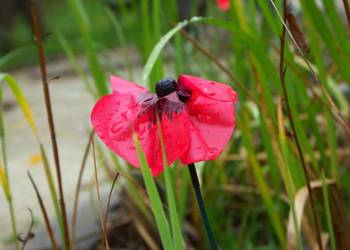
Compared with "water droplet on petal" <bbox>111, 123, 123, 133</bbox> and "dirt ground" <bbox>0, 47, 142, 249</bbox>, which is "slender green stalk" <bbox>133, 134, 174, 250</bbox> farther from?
"dirt ground" <bbox>0, 47, 142, 249</bbox>

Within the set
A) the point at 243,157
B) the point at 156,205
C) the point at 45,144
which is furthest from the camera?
the point at 45,144

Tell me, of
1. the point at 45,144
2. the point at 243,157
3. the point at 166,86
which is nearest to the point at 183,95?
the point at 166,86

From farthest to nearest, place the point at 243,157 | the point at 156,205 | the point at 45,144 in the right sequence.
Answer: the point at 45,144
the point at 243,157
the point at 156,205

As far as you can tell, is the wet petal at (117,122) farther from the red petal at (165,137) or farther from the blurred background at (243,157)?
the blurred background at (243,157)

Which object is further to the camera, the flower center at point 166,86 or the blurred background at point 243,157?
the blurred background at point 243,157

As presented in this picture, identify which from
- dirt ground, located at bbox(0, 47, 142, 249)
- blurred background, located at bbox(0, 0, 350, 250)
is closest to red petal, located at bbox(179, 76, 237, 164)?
blurred background, located at bbox(0, 0, 350, 250)

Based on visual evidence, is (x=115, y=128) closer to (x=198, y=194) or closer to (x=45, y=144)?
(x=198, y=194)

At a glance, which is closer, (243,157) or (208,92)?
(208,92)

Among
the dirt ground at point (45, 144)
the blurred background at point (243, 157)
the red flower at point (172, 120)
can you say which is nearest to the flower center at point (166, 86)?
the red flower at point (172, 120)

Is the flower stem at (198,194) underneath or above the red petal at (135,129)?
underneath
